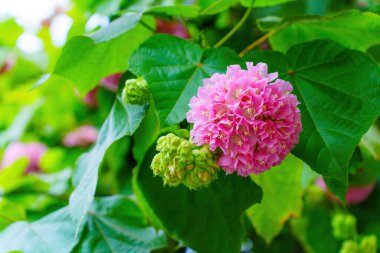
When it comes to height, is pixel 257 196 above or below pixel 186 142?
below

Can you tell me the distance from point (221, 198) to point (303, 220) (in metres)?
0.51

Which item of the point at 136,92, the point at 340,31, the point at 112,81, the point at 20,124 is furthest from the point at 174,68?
the point at 20,124

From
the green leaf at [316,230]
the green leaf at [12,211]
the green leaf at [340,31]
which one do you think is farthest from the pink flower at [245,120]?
the green leaf at [316,230]

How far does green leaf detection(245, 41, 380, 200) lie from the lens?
1.86ft

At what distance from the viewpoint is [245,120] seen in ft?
1.69

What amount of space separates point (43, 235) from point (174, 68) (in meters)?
0.28

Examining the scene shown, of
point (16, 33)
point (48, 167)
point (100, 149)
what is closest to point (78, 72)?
point (100, 149)

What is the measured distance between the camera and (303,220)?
1128 mm

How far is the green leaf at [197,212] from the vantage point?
0.67 metres

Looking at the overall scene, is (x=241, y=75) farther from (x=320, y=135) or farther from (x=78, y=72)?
(x=78, y=72)

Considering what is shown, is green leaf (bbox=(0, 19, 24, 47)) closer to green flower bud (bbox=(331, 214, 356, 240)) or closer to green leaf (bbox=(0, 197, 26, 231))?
green leaf (bbox=(0, 197, 26, 231))

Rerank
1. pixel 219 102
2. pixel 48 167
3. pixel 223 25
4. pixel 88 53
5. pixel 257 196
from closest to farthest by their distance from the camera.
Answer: pixel 219 102
pixel 257 196
pixel 88 53
pixel 223 25
pixel 48 167

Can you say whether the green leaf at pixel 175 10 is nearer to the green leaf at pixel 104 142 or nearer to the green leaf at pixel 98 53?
the green leaf at pixel 98 53

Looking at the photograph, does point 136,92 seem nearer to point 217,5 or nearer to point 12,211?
point 217,5
